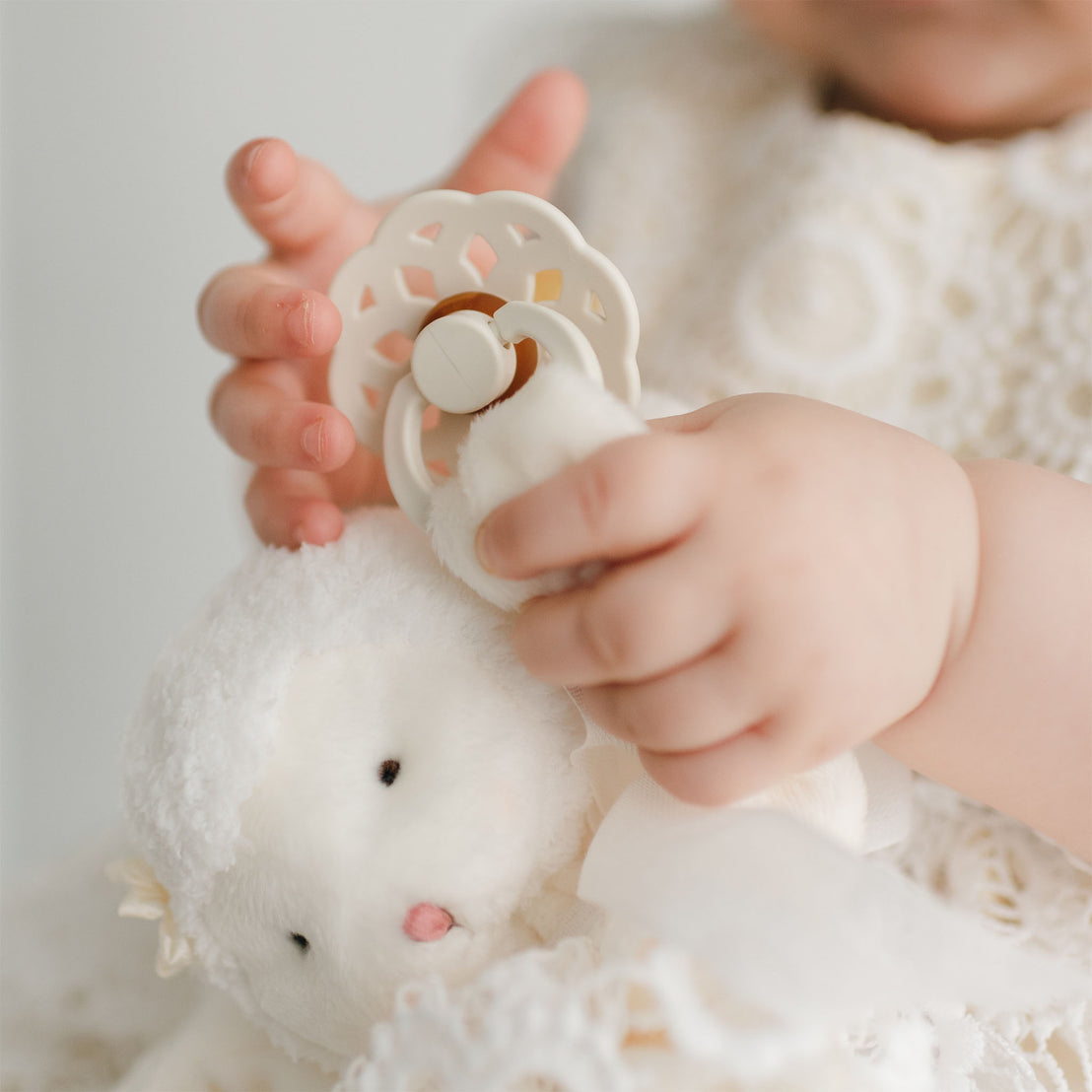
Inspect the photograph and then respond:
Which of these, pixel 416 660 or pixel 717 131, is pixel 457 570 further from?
pixel 717 131

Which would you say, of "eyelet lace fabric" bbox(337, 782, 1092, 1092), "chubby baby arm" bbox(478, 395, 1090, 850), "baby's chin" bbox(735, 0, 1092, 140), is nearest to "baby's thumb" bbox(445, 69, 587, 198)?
"baby's chin" bbox(735, 0, 1092, 140)

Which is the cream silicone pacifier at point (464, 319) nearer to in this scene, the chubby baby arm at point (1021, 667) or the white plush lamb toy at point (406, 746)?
the white plush lamb toy at point (406, 746)

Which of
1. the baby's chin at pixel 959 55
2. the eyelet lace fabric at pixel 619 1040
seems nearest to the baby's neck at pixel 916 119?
the baby's chin at pixel 959 55

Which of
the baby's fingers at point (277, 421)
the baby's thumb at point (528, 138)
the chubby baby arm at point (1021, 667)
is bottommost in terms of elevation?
the chubby baby arm at point (1021, 667)

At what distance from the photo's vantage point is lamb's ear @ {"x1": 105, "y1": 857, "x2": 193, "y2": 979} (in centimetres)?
37

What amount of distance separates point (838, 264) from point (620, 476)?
1.14 ft

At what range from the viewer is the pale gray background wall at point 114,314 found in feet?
3.03

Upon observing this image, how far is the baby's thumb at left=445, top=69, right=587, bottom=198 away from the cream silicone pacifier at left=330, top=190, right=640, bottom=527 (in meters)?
0.24

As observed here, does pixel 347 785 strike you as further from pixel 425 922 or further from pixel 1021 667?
pixel 1021 667

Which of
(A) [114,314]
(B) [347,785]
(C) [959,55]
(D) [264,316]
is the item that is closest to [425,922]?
(B) [347,785]

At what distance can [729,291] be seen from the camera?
612mm

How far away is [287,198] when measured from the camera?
532 mm

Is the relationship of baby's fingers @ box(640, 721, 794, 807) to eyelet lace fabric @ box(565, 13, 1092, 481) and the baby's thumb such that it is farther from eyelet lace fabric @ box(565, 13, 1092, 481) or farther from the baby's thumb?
the baby's thumb

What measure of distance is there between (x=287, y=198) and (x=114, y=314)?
0.50 metres
